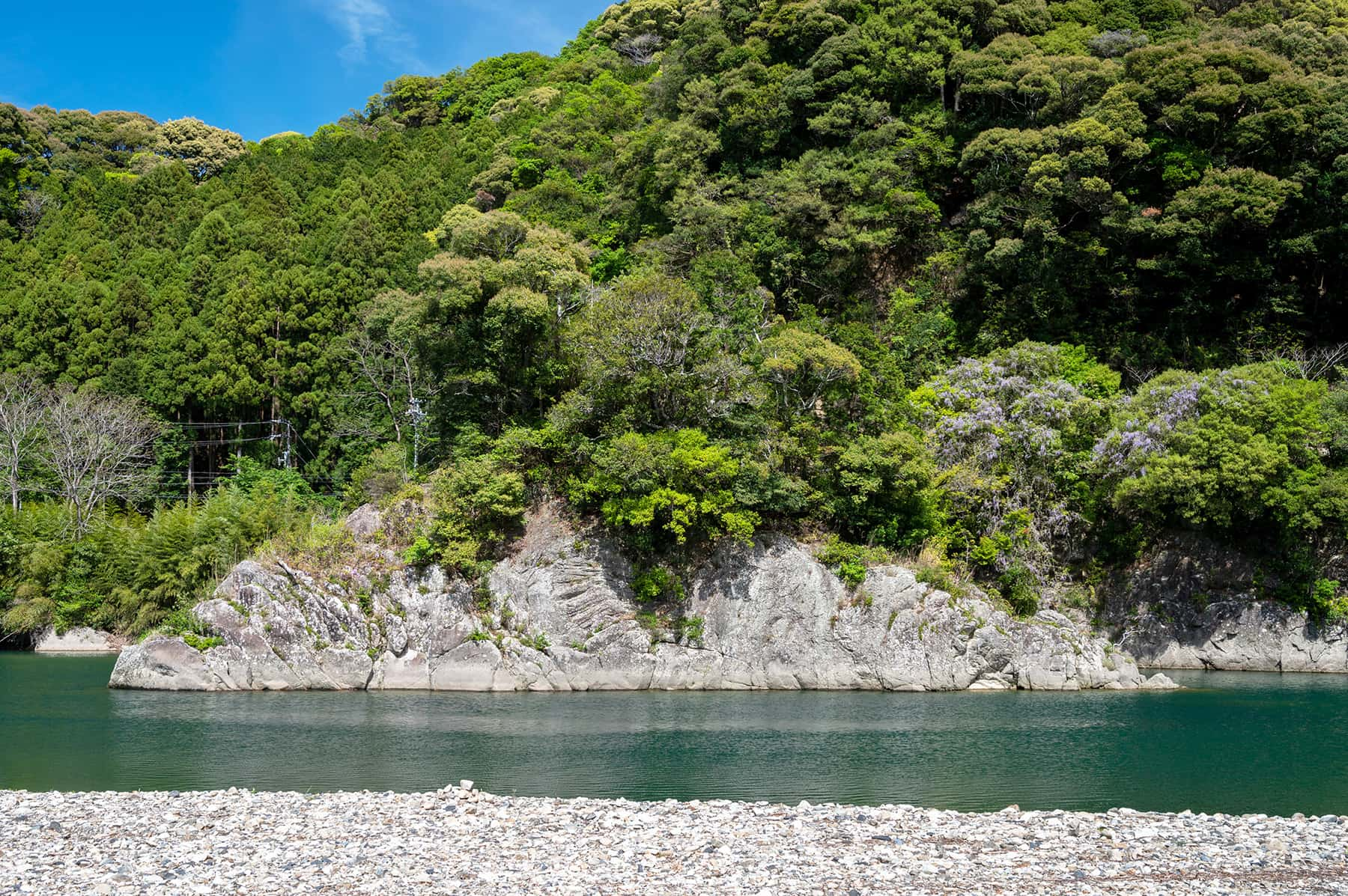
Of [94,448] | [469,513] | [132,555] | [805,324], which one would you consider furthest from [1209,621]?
[94,448]

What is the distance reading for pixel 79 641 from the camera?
44250 millimetres

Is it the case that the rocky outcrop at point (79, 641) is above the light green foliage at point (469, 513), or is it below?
below

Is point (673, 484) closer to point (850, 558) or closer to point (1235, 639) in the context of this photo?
point (850, 558)

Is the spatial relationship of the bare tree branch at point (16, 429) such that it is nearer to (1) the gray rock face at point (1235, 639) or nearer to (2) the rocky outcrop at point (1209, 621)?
(2) the rocky outcrop at point (1209, 621)

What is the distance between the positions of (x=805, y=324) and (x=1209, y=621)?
63.6ft

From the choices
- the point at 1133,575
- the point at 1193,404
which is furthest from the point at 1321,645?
the point at 1193,404

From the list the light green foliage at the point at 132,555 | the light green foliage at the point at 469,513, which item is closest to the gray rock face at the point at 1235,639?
the light green foliage at the point at 469,513

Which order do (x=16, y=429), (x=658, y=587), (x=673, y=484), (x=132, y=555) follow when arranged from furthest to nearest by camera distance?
(x=16, y=429) < (x=132, y=555) < (x=658, y=587) < (x=673, y=484)

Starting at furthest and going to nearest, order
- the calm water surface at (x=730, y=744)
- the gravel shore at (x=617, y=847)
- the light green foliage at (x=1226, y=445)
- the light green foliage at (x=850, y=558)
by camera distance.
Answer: the light green foliage at (x=1226, y=445)
the light green foliage at (x=850, y=558)
the calm water surface at (x=730, y=744)
the gravel shore at (x=617, y=847)

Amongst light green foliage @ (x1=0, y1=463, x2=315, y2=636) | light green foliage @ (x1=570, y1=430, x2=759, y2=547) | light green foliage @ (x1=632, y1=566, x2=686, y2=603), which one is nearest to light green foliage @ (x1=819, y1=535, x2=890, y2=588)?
light green foliage @ (x1=570, y1=430, x2=759, y2=547)

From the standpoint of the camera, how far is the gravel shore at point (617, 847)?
12969 millimetres

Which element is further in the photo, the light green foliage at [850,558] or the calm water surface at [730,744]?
the light green foliage at [850,558]

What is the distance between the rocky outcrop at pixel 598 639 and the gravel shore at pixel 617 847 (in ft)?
49.2

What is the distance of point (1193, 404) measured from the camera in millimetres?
36156
